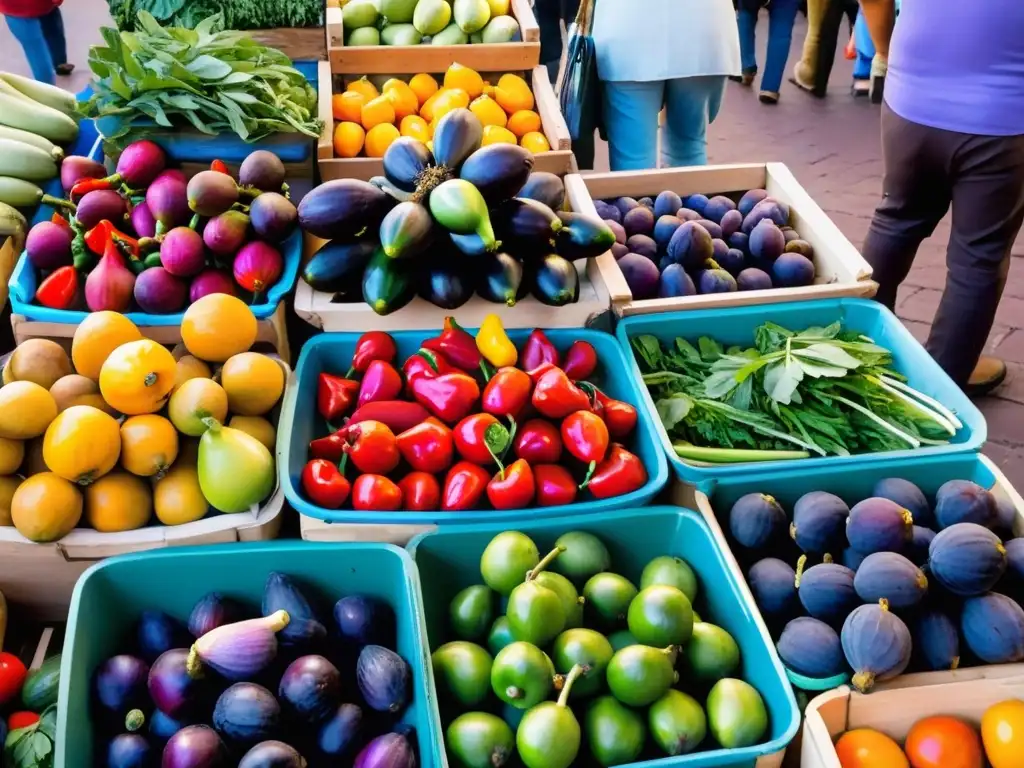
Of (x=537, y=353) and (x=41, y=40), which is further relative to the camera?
(x=41, y=40)

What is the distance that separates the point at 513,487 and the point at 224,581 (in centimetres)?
51

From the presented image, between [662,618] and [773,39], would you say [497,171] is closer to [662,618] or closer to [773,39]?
[662,618]

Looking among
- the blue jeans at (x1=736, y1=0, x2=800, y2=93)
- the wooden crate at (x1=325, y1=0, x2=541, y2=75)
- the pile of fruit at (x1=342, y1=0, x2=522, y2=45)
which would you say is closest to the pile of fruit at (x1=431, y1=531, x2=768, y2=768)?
the wooden crate at (x1=325, y1=0, x2=541, y2=75)

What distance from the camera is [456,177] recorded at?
5.91ft

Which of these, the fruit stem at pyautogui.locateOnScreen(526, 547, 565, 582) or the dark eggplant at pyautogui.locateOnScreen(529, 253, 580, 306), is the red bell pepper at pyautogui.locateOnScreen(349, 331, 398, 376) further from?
the fruit stem at pyautogui.locateOnScreen(526, 547, 565, 582)

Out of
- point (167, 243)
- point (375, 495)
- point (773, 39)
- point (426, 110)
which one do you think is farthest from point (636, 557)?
point (773, 39)

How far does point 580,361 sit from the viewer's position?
1824 millimetres

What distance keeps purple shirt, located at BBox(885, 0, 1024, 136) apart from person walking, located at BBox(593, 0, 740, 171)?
1.86 ft

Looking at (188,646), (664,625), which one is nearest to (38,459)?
(188,646)

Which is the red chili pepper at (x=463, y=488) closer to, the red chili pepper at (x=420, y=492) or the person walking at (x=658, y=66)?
the red chili pepper at (x=420, y=492)

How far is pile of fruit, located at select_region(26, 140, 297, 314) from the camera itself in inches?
69.1

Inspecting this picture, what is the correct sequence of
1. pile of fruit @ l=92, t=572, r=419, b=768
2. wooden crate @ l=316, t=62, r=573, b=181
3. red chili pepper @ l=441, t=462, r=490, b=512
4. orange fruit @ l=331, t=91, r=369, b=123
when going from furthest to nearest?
orange fruit @ l=331, t=91, r=369, b=123 < wooden crate @ l=316, t=62, r=573, b=181 < red chili pepper @ l=441, t=462, r=490, b=512 < pile of fruit @ l=92, t=572, r=419, b=768

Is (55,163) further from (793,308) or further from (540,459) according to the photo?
(793,308)

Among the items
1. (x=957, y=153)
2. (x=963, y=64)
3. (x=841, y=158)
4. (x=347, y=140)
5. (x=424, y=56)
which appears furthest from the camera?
(x=841, y=158)
